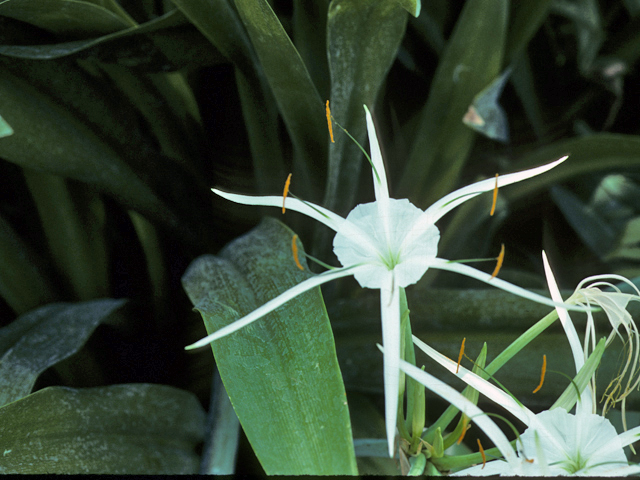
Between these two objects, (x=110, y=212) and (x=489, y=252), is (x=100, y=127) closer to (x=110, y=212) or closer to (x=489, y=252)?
(x=110, y=212)

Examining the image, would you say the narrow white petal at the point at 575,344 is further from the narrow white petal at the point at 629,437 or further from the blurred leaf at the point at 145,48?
the blurred leaf at the point at 145,48

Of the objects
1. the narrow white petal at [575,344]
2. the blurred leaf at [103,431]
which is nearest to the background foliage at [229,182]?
the blurred leaf at [103,431]

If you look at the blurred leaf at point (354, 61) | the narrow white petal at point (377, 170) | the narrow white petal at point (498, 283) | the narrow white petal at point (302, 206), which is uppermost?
the blurred leaf at point (354, 61)

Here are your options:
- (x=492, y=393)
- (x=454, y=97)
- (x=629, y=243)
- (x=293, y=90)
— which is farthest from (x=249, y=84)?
(x=629, y=243)

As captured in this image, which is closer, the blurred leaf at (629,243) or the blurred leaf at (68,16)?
the blurred leaf at (68,16)

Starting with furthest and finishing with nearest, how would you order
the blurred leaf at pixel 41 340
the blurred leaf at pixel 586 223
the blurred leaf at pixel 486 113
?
the blurred leaf at pixel 586 223 < the blurred leaf at pixel 486 113 < the blurred leaf at pixel 41 340

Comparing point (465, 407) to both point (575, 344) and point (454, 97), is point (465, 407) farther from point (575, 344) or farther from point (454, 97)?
point (454, 97)

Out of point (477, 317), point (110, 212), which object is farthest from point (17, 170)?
point (477, 317)
